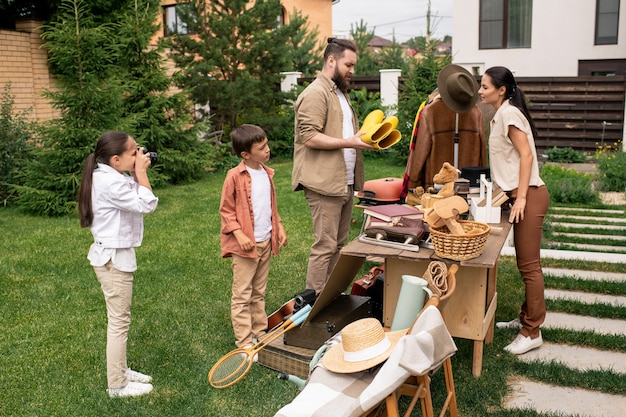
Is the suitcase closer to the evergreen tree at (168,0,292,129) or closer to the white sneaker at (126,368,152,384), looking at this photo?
the white sneaker at (126,368,152,384)

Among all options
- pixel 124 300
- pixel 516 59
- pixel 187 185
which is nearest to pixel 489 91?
pixel 124 300

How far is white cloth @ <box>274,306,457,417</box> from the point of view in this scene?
8.04 ft

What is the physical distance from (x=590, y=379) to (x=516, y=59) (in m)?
15.1

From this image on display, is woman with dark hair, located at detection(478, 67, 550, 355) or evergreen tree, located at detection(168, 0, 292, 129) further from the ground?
evergreen tree, located at detection(168, 0, 292, 129)

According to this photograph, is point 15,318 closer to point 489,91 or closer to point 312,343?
point 312,343

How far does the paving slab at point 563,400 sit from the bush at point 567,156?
1007 cm

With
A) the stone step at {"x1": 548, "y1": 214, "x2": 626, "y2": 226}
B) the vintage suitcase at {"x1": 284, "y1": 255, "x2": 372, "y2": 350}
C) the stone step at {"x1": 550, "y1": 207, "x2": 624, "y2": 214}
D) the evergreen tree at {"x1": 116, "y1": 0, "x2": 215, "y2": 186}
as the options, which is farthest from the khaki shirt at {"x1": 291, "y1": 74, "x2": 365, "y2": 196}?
the evergreen tree at {"x1": 116, "y1": 0, "x2": 215, "y2": 186}

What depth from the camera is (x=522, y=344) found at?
14.2 feet

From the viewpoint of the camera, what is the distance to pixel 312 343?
406 centimetres

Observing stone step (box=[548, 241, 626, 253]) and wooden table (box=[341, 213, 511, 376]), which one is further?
stone step (box=[548, 241, 626, 253])

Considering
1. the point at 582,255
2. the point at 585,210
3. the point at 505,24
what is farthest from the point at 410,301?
the point at 505,24

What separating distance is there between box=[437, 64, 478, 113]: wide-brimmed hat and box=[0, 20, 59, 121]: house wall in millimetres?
7846

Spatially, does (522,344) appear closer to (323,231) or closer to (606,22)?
(323,231)

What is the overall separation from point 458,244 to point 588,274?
3172mm
